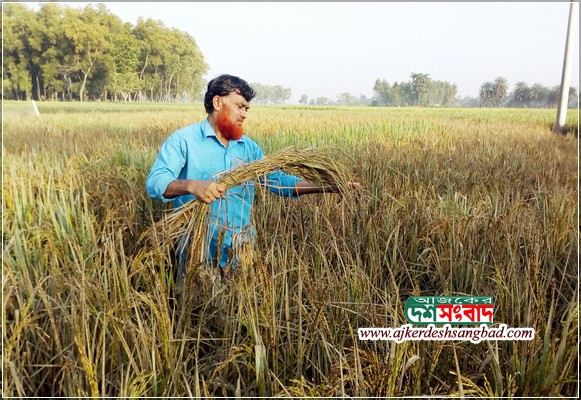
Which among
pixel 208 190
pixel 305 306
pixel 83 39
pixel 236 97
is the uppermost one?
pixel 83 39

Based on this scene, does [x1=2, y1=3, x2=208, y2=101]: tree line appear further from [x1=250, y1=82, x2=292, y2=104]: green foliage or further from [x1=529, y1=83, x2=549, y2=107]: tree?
[x1=529, y1=83, x2=549, y2=107]: tree

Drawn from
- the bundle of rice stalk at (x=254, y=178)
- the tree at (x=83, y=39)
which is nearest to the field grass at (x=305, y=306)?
the bundle of rice stalk at (x=254, y=178)

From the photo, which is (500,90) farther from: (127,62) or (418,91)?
(127,62)

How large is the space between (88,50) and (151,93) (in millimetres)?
658

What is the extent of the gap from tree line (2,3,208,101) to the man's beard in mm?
224

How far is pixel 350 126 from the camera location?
3.07 meters

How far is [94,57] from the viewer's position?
1938 millimetres

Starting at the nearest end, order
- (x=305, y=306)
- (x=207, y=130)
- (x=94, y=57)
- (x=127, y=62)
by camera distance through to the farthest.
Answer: (x=305, y=306)
(x=207, y=130)
(x=127, y=62)
(x=94, y=57)

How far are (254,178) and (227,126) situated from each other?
327mm

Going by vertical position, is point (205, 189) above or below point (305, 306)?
above

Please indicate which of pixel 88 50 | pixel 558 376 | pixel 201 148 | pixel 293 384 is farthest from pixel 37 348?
pixel 88 50

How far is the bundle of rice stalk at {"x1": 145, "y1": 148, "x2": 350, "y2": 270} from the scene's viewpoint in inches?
40.8

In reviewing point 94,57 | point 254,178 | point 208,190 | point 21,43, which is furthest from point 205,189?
point 21,43

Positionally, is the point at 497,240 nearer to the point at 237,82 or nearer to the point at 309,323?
the point at 309,323
